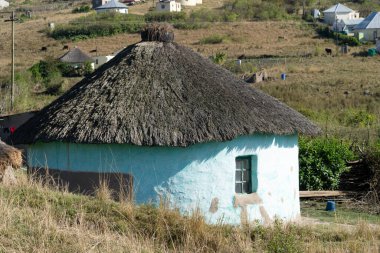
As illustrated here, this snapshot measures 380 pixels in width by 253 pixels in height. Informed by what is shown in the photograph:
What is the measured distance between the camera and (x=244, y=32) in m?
70.4

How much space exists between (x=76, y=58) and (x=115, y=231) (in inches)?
1829

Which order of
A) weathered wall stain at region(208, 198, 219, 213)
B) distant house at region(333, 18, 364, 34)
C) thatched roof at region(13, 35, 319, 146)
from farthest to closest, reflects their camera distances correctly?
distant house at region(333, 18, 364, 34), weathered wall stain at region(208, 198, 219, 213), thatched roof at region(13, 35, 319, 146)

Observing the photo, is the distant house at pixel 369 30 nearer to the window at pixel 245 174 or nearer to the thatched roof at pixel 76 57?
the thatched roof at pixel 76 57

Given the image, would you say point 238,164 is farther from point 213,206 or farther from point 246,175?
point 213,206

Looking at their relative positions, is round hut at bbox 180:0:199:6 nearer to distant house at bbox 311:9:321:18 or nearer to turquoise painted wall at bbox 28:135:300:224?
distant house at bbox 311:9:321:18

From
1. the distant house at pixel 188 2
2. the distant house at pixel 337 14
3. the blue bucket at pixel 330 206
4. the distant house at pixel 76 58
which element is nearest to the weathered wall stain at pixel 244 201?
the blue bucket at pixel 330 206

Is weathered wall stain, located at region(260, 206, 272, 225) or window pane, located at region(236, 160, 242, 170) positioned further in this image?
weathered wall stain, located at region(260, 206, 272, 225)

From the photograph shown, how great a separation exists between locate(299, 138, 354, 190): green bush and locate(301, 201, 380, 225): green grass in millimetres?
1148

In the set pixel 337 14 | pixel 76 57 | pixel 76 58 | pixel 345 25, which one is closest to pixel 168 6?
pixel 337 14

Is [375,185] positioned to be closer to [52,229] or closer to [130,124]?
[130,124]

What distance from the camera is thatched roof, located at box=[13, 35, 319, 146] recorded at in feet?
48.4

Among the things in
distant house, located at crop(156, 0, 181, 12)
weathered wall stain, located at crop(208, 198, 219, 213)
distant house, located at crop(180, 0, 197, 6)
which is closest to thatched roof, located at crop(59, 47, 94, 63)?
distant house, located at crop(156, 0, 181, 12)

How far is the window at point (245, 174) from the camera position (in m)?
15.8

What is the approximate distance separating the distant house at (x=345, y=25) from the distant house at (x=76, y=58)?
25.3 m
